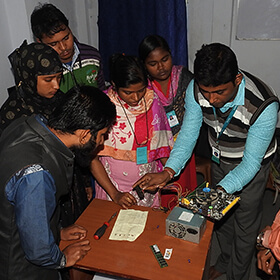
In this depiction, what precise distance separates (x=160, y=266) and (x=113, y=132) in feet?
3.06

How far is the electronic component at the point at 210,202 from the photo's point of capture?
1733mm

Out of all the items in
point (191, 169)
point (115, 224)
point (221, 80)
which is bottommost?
point (191, 169)

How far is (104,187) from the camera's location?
2.28 metres

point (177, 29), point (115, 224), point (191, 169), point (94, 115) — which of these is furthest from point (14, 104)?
point (177, 29)

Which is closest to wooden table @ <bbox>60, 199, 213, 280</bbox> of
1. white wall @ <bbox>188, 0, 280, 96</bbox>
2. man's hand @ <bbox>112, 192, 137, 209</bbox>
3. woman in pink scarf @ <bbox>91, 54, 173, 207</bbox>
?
man's hand @ <bbox>112, 192, 137, 209</bbox>

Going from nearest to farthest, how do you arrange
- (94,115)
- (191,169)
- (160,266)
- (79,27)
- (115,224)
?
(94,115) → (160,266) → (115,224) → (191,169) → (79,27)

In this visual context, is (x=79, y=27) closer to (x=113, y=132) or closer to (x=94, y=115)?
(x=113, y=132)

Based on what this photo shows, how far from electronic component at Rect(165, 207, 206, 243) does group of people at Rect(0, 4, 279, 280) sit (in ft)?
0.99

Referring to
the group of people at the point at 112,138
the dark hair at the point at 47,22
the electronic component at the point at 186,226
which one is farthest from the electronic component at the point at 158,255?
the dark hair at the point at 47,22

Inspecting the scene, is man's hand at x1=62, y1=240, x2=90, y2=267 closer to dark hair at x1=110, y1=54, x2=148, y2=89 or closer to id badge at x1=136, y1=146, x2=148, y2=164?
id badge at x1=136, y1=146, x2=148, y2=164

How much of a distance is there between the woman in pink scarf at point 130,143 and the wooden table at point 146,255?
1.05 feet

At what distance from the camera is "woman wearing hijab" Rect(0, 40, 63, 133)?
198 cm

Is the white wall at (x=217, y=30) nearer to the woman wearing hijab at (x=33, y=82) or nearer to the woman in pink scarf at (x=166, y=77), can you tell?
the woman in pink scarf at (x=166, y=77)

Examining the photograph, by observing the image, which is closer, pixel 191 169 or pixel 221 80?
pixel 221 80
